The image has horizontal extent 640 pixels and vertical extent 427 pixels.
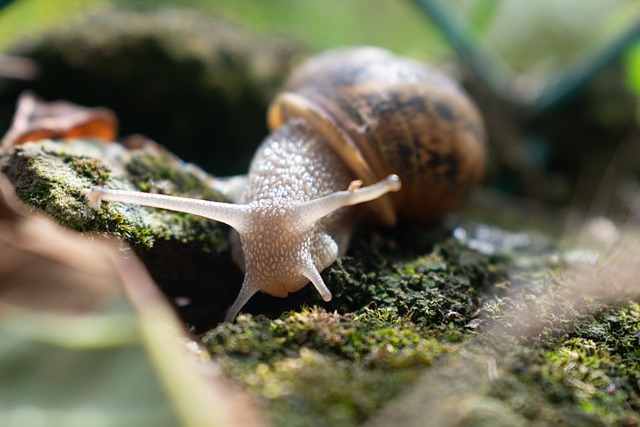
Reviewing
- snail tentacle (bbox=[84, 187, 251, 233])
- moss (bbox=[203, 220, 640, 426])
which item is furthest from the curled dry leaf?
moss (bbox=[203, 220, 640, 426])

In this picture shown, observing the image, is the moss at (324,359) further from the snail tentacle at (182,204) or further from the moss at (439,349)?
the snail tentacle at (182,204)

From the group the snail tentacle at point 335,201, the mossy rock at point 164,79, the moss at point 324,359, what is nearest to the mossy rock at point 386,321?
the moss at point 324,359

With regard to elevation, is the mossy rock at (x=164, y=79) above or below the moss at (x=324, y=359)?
above

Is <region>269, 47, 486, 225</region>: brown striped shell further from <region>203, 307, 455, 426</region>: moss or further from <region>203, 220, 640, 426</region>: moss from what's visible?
<region>203, 307, 455, 426</region>: moss

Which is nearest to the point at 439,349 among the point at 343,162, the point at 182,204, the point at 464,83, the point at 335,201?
the point at 335,201

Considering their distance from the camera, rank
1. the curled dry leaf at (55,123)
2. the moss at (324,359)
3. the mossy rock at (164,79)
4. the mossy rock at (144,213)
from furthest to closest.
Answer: the mossy rock at (164,79) → the curled dry leaf at (55,123) → the mossy rock at (144,213) → the moss at (324,359)

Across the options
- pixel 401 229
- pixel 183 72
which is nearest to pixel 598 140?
pixel 401 229

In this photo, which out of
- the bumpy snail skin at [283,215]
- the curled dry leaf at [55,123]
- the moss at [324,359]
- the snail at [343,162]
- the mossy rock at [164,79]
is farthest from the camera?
the mossy rock at [164,79]
